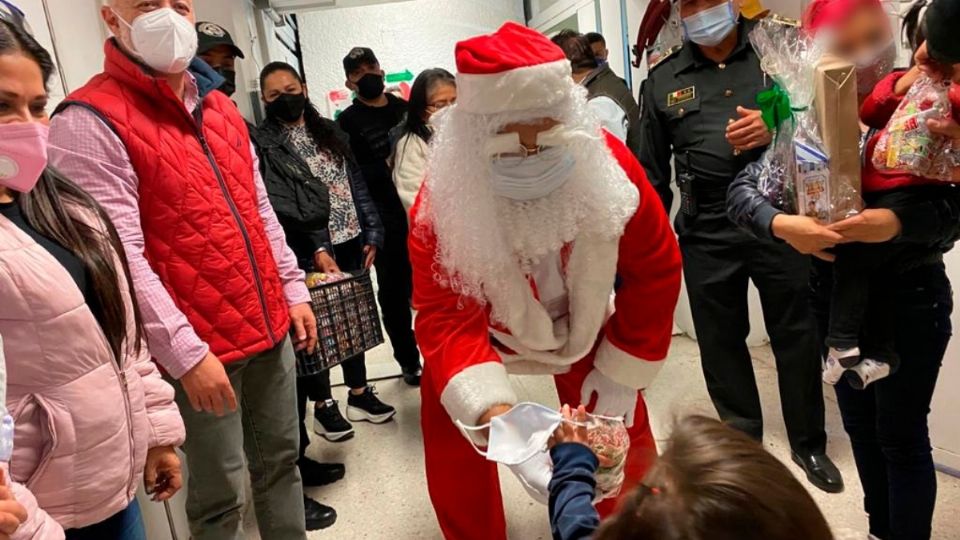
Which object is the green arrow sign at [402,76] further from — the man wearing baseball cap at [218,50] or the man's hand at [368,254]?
the man wearing baseball cap at [218,50]

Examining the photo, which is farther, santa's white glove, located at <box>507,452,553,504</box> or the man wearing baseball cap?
the man wearing baseball cap

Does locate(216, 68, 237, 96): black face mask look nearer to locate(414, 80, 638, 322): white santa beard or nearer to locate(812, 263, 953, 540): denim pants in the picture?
locate(414, 80, 638, 322): white santa beard

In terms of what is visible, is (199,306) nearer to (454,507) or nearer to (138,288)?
(138,288)

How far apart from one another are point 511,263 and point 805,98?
0.70 metres

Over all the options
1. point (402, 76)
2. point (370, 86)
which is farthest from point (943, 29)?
point (402, 76)

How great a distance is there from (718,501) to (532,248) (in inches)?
30.1

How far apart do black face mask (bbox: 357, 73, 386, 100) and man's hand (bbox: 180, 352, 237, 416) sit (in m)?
1.89

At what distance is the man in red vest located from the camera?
3.88 feet

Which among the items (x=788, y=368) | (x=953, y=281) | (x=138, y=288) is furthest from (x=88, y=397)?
(x=953, y=281)

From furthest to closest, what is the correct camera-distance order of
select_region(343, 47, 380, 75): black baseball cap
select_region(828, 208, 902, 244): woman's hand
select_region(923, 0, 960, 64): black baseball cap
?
select_region(343, 47, 380, 75): black baseball cap
select_region(828, 208, 902, 244): woman's hand
select_region(923, 0, 960, 64): black baseball cap

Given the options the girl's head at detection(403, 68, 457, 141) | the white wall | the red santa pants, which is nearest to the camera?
the red santa pants

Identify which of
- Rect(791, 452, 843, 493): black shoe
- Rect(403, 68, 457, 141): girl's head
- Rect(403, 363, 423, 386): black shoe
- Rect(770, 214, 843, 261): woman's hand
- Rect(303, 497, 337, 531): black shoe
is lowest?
Rect(791, 452, 843, 493): black shoe

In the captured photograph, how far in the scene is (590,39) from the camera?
2.85 metres

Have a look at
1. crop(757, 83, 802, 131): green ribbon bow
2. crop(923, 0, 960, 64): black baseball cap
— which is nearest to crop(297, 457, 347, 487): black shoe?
crop(757, 83, 802, 131): green ribbon bow
